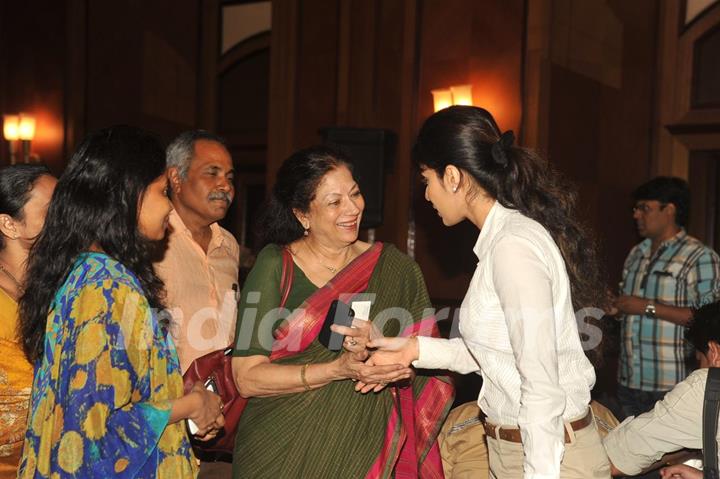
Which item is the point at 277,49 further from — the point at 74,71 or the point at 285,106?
the point at 74,71

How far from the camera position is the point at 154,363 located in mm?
1720

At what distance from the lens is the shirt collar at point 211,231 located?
11.0 feet

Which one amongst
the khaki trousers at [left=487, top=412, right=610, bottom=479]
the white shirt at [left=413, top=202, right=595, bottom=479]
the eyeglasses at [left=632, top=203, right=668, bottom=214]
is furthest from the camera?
the eyeglasses at [left=632, top=203, right=668, bottom=214]

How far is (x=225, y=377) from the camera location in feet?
7.82

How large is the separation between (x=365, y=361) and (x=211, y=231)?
62.9 inches

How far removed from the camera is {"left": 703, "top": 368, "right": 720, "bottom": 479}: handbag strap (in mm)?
2021

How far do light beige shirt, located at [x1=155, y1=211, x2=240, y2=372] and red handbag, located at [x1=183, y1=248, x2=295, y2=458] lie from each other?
69 cm

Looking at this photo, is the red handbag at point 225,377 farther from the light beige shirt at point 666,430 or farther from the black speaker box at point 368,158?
the black speaker box at point 368,158

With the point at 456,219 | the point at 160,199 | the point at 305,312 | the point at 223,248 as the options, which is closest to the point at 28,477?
the point at 160,199

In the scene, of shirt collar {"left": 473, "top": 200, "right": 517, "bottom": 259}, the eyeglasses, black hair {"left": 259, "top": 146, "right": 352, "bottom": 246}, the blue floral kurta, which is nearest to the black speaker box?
the eyeglasses

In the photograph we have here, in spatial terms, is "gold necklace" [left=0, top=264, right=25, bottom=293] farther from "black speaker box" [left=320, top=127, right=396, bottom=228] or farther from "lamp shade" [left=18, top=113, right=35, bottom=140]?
"lamp shade" [left=18, top=113, right=35, bottom=140]

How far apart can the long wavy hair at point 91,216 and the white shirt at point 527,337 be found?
805 mm

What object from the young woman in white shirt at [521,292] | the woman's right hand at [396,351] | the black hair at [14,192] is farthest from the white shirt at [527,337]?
the black hair at [14,192]

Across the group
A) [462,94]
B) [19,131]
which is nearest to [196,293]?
[462,94]
